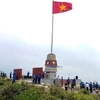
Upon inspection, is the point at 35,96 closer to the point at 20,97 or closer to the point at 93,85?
the point at 20,97

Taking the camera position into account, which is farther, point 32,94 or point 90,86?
point 90,86

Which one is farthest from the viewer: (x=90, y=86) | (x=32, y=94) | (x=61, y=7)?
(x=61, y=7)

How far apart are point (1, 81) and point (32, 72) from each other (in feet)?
16.8

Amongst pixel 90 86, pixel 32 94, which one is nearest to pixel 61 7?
pixel 90 86

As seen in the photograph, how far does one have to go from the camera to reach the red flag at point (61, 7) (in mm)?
33906

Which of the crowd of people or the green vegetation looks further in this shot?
the crowd of people

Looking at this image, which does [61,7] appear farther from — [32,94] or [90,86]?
[32,94]

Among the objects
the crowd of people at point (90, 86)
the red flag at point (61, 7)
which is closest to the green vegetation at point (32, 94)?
the crowd of people at point (90, 86)

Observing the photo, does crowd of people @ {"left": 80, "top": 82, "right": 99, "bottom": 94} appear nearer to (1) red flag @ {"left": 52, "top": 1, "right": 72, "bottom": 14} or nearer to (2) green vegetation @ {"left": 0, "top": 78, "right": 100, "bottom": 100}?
(2) green vegetation @ {"left": 0, "top": 78, "right": 100, "bottom": 100}

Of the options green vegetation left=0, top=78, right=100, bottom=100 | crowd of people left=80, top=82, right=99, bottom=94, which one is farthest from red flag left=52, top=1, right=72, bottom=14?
green vegetation left=0, top=78, right=100, bottom=100

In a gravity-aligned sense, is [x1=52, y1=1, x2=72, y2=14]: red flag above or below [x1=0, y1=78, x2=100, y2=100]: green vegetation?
above

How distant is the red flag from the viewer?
33906 millimetres

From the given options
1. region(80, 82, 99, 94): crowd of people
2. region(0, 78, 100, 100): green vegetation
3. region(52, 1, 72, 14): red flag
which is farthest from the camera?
region(52, 1, 72, 14): red flag

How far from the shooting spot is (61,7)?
34.1 meters
